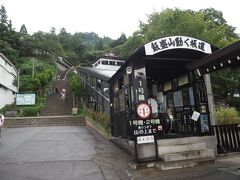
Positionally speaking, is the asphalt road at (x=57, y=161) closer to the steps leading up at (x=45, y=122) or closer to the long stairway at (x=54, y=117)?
the steps leading up at (x=45, y=122)

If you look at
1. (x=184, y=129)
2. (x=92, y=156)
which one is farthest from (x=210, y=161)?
(x=92, y=156)

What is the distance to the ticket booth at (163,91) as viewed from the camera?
26.8 ft

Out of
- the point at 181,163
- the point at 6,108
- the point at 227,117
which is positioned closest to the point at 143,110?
the point at 181,163

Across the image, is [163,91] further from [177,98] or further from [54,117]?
[54,117]

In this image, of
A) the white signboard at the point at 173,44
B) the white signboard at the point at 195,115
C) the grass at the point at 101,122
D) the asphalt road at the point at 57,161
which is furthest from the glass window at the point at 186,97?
the grass at the point at 101,122

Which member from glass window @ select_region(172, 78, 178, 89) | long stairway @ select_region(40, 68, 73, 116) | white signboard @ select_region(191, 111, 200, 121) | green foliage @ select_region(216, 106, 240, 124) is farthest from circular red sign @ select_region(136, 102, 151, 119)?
long stairway @ select_region(40, 68, 73, 116)

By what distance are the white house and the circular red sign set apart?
25.5 meters

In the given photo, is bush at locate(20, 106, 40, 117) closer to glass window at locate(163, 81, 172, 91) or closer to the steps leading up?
the steps leading up

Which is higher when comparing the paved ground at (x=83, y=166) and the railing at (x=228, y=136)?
the railing at (x=228, y=136)

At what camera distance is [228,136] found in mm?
9656

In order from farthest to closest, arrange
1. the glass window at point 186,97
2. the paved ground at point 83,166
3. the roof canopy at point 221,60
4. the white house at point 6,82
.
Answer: the white house at point 6,82 → the glass window at point 186,97 → the roof canopy at point 221,60 → the paved ground at point 83,166

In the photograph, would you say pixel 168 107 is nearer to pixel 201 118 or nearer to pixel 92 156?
pixel 201 118

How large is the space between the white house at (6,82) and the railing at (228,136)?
1020 inches

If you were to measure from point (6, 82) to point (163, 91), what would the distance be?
82.3ft
